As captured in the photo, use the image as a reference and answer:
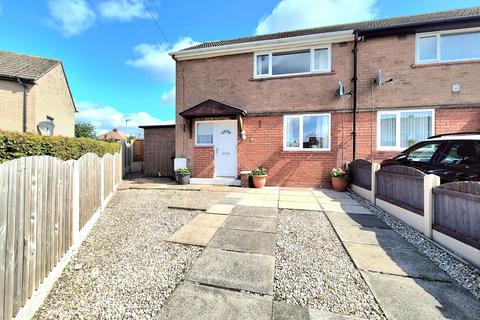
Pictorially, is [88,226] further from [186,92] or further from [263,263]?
[186,92]

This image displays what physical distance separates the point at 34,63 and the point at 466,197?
68.3 ft

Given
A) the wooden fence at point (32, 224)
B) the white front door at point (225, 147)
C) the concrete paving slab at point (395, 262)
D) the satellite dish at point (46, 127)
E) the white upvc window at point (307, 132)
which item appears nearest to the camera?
the wooden fence at point (32, 224)

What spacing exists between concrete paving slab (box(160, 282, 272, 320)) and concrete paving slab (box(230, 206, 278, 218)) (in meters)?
2.74

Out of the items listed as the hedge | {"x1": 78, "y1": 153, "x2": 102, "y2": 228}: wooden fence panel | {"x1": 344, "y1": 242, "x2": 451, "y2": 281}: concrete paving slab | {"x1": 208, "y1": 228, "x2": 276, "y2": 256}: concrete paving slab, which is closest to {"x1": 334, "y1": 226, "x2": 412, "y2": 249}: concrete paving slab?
{"x1": 344, "y1": 242, "x2": 451, "y2": 281}: concrete paving slab

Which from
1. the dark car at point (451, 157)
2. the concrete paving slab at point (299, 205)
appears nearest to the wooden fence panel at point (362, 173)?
the dark car at point (451, 157)

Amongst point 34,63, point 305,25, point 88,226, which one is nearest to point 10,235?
point 88,226

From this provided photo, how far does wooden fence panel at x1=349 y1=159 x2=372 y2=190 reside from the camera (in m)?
6.40

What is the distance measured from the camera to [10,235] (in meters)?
1.72

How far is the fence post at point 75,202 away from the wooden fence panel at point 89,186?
0.70 ft

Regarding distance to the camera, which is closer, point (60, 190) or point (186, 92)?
point (60, 190)

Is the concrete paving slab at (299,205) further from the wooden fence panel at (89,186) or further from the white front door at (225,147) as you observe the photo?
the wooden fence panel at (89,186)

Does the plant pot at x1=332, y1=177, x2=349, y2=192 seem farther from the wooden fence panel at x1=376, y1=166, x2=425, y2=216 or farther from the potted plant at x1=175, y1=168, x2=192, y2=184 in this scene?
the potted plant at x1=175, y1=168, x2=192, y2=184

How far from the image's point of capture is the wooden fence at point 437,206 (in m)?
2.91

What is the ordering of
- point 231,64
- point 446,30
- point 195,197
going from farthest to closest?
point 231,64 → point 446,30 → point 195,197
